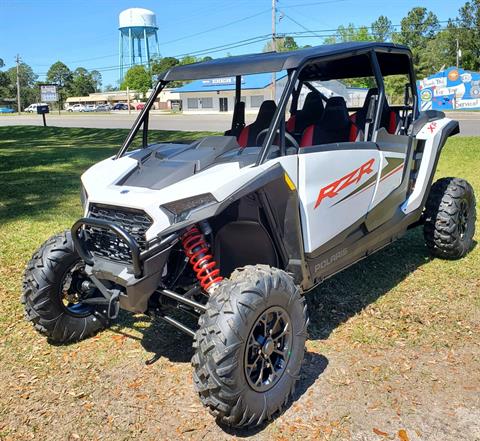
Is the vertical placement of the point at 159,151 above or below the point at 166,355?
above

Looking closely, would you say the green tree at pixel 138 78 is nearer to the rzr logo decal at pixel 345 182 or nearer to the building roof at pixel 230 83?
the building roof at pixel 230 83

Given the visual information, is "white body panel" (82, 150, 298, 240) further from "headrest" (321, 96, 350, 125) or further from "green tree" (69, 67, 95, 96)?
"green tree" (69, 67, 95, 96)

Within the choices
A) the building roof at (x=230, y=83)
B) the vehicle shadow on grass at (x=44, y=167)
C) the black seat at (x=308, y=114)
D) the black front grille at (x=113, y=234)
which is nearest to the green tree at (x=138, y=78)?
the vehicle shadow on grass at (x=44, y=167)

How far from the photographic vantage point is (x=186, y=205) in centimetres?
309

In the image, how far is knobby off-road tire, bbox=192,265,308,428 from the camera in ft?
9.29

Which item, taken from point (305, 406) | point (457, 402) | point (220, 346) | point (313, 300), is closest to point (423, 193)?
point (313, 300)

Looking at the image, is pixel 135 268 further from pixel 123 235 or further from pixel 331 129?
pixel 331 129

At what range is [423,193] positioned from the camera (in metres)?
5.03

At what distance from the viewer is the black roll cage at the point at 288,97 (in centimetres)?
348

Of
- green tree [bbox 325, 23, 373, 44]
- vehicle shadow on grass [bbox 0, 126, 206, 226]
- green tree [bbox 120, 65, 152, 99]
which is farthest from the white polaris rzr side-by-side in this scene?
green tree [bbox 120, 65, 152, 99]

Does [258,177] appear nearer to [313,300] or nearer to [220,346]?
[220,346]

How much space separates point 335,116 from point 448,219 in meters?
1.68

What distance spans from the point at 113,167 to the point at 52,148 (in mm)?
13416

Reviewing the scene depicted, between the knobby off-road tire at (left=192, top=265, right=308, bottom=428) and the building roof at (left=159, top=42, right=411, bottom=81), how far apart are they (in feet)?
4.54
